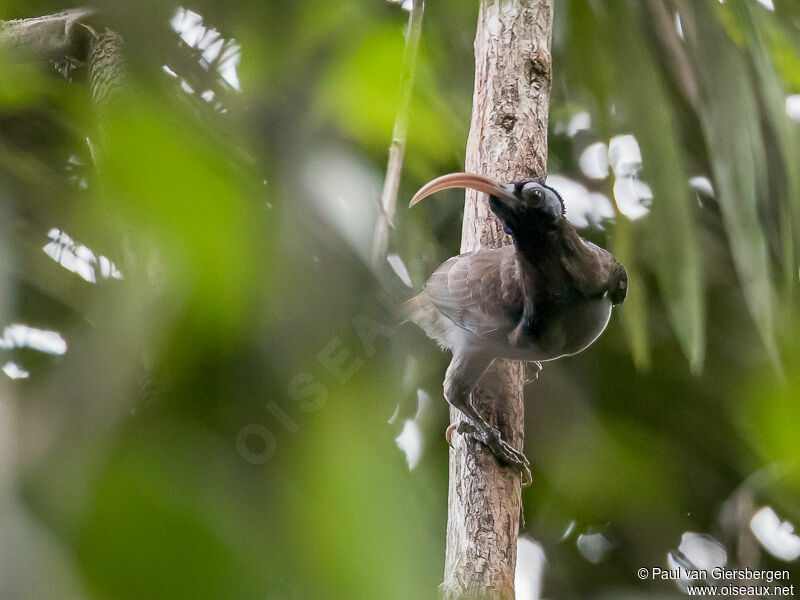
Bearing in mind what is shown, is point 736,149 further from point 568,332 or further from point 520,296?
point 520,296

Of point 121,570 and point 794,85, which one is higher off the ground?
point 794,85

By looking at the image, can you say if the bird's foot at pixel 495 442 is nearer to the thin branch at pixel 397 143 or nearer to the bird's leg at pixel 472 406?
the bird's leg at pixel 472 406

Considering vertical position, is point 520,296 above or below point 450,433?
above

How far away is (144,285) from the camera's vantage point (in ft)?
1.32

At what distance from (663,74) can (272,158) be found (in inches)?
62.9

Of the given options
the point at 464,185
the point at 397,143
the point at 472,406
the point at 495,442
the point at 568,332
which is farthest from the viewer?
the point at 472,406

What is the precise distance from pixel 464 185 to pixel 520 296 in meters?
0.64

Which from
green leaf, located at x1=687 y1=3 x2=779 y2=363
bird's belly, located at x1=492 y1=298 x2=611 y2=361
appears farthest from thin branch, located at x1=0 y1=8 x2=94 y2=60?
bird's belly, located at x1=492 y1=298 x2=611 y2=361

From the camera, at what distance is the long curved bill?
131 cm

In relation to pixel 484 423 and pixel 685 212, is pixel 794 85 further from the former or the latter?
pixel 484 423

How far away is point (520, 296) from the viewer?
2107mm

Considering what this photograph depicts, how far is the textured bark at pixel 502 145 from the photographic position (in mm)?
1799

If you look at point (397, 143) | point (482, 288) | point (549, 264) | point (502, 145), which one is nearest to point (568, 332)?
point (549, 264)

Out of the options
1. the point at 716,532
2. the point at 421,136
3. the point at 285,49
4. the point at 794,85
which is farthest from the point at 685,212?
the point at 716,532
